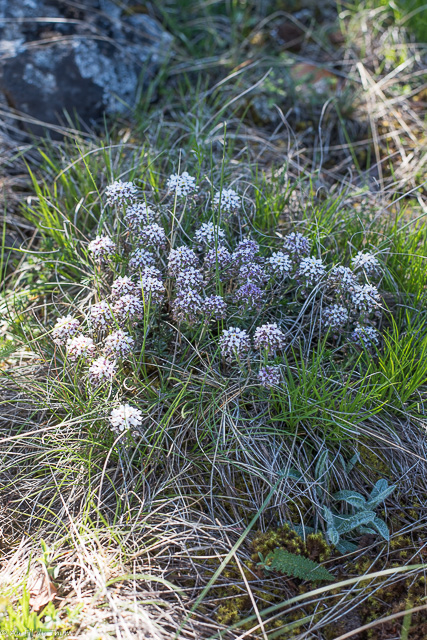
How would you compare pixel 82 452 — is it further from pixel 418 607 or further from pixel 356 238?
pixel 356 238

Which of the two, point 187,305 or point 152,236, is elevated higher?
point 152,236

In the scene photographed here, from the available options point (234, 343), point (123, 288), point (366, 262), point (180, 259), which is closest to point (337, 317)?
point (366, 262)

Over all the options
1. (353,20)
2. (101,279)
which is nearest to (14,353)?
(101,279)

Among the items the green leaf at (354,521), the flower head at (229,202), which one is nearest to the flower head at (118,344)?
the flower head at (229,202)

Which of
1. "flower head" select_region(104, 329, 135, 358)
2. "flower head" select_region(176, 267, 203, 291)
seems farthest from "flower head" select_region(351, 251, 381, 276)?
"flower head" select_region(104, 329, 135, 358)

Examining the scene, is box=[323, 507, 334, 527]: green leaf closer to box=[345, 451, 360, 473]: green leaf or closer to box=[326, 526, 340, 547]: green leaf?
box=[326, 526, 340, 547]: green leaf

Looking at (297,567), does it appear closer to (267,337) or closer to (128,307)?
(267,337)

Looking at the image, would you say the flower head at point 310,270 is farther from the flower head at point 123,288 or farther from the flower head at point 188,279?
the flower head at point 123,288
